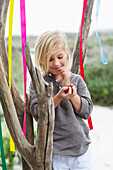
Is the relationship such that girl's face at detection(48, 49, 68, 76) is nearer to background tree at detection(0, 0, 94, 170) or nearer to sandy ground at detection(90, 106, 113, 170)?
background tree at detection(0, 0, 94, 170)

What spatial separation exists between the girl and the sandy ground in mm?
1975

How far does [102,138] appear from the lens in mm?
3623

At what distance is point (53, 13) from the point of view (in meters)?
5.14

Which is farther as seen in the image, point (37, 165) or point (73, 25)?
point (73, 25)

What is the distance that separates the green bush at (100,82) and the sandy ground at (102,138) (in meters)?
0.25

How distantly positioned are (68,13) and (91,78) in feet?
5.96

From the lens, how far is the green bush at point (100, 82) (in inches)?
203

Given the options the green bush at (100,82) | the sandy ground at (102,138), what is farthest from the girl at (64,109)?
the green bush at (100,82)

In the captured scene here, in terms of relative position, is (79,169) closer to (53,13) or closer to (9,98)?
(9,98)

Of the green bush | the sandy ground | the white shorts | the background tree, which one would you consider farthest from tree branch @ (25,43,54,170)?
the green bush

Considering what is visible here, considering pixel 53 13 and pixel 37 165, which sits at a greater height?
pixel 53 13

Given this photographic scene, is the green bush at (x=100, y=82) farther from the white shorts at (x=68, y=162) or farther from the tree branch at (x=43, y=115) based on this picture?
the tree branch at (x=43, y=115)

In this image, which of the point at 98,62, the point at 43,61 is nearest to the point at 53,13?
the point at 98,62

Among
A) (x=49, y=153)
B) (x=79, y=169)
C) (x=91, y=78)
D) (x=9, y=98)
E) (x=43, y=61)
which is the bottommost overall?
(x=91, y=78)
